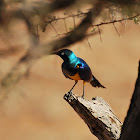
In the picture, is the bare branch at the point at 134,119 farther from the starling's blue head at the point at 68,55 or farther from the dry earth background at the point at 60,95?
the dry earth background at the point at 60,95

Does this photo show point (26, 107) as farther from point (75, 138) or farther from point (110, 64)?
point (110, 64)

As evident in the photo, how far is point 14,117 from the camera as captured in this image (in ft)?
17.6

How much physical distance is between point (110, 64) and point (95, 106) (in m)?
4.22

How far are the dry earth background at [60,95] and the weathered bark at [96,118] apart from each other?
7.88ft

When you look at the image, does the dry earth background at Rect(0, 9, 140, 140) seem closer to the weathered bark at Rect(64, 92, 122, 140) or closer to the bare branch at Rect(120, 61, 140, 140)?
the weathered bark at Rect(64, 92, 122, 140)

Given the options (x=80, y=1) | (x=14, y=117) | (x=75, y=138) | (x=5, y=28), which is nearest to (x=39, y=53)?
(x=5, y=28)

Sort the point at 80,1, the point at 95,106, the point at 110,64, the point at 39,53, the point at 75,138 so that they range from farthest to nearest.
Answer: the point at 110,64
the point at 75,138
the point at 95,106
the point at 39,53
the point at 80,1

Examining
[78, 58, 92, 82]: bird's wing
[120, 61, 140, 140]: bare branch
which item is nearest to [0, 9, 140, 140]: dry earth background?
[78, 58, 92, 82]: bird's wing

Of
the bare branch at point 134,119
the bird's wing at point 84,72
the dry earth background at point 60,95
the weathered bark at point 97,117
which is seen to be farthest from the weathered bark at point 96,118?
the dry earth background at point 60,95

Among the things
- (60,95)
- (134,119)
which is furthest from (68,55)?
(60,95)

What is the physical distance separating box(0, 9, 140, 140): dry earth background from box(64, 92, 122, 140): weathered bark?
7.88 ft

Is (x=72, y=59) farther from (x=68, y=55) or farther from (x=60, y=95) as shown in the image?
(x=60, y=95)

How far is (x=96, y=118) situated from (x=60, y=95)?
3674mm

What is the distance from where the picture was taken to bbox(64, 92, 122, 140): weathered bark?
209 centimetres
